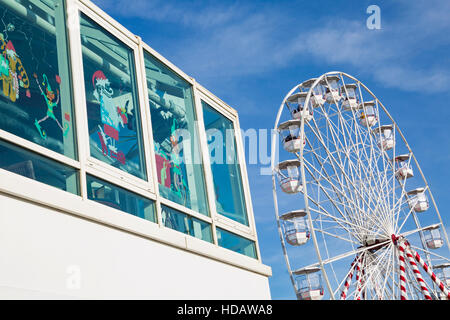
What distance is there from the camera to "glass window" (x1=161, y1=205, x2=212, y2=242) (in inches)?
232

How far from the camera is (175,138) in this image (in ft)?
22.1

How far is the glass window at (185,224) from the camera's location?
5.90 metres

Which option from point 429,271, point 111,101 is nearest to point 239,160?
point 111,101

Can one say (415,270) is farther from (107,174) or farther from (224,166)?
(107,174)

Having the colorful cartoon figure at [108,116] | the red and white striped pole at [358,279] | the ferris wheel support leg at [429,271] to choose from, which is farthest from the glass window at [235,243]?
the ferris wheel support leg at [429,271]

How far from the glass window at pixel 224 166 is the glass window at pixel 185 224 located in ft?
1.62

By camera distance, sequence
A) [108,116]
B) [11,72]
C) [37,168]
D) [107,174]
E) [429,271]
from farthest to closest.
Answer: [429,271]
[108,116]
[107,174]
[11,72]
[37,168]

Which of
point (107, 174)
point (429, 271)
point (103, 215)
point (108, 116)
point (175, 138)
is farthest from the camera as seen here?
point (429, 271)

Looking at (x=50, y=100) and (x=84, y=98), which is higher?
(x=84, y=98)

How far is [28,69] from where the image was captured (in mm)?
4691

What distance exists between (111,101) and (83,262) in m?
1.89

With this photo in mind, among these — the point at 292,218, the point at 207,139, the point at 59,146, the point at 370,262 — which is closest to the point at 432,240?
the point at 370,262

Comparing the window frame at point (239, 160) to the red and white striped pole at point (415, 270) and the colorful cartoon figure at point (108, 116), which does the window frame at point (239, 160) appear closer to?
the colorful cartoon figure at point (108, 116)
